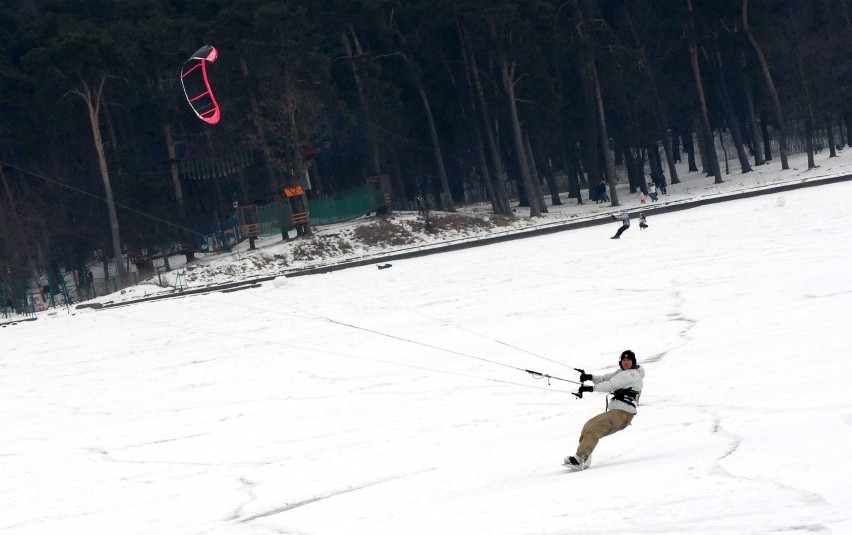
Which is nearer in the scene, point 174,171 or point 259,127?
point 259,127

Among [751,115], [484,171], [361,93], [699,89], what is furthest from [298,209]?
[751,115]

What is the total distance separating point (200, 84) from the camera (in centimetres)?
3606

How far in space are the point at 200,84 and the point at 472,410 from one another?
1024 inches

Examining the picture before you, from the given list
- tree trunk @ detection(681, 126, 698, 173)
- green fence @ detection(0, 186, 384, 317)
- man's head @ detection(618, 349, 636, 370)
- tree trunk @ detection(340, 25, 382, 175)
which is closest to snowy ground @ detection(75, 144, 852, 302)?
green fence @ detection(0, 186, 384, 317)

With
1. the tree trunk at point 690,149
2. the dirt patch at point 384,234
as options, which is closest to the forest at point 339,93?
the tree trunk at point 690,149

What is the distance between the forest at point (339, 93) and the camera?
156 ft

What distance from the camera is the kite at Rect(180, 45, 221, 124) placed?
3369 centimetres

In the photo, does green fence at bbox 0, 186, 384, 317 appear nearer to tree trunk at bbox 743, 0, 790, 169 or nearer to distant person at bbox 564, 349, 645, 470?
tree trunk at bbox 743, 0, 790, 169

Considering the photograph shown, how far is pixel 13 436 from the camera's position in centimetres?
1464

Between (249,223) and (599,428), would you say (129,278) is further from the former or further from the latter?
(599,428)

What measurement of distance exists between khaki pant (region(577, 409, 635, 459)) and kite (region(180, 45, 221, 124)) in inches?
1008

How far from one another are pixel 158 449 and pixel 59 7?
48.2 m

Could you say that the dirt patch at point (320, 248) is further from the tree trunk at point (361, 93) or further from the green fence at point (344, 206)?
the tree trunk at point (361, 93)

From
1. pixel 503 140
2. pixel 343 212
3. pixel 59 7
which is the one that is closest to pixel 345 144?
pixel 343 212
